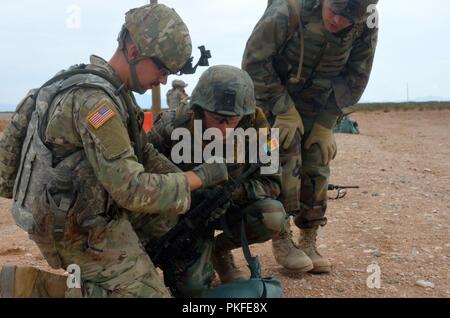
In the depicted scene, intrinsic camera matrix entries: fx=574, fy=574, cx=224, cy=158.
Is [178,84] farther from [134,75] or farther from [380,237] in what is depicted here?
[134,75]

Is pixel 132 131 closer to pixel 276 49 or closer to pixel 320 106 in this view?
pixel 276 49

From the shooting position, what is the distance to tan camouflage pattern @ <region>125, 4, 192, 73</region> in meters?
2.48

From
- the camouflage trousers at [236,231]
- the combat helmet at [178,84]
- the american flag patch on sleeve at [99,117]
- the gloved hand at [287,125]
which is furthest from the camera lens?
the combat helmet at [178,84]

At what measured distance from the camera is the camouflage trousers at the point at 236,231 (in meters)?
3.05

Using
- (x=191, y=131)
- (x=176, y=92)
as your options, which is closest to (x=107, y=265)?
(x=191, y=131)

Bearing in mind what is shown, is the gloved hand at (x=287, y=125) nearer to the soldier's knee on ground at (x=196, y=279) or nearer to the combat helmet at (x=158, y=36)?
the soldier's knee on ground at (x=196, y=279)

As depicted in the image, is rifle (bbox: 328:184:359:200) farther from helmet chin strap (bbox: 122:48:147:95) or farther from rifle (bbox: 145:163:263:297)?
helmet chin strap (bbox: 122:48:147:95)

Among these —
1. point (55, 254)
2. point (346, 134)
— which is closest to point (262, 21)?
point (55, 254)

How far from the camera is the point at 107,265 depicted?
2.52 metres

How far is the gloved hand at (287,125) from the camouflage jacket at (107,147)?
127 cm

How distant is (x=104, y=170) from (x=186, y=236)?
86cm

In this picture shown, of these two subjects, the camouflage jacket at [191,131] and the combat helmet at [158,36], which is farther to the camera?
the camouflage jacket at [191,131]

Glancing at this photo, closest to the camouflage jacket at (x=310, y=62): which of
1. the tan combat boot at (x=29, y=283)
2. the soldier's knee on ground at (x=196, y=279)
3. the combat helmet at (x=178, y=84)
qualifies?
the soldier's knee on ground at (x=196, y=279)
